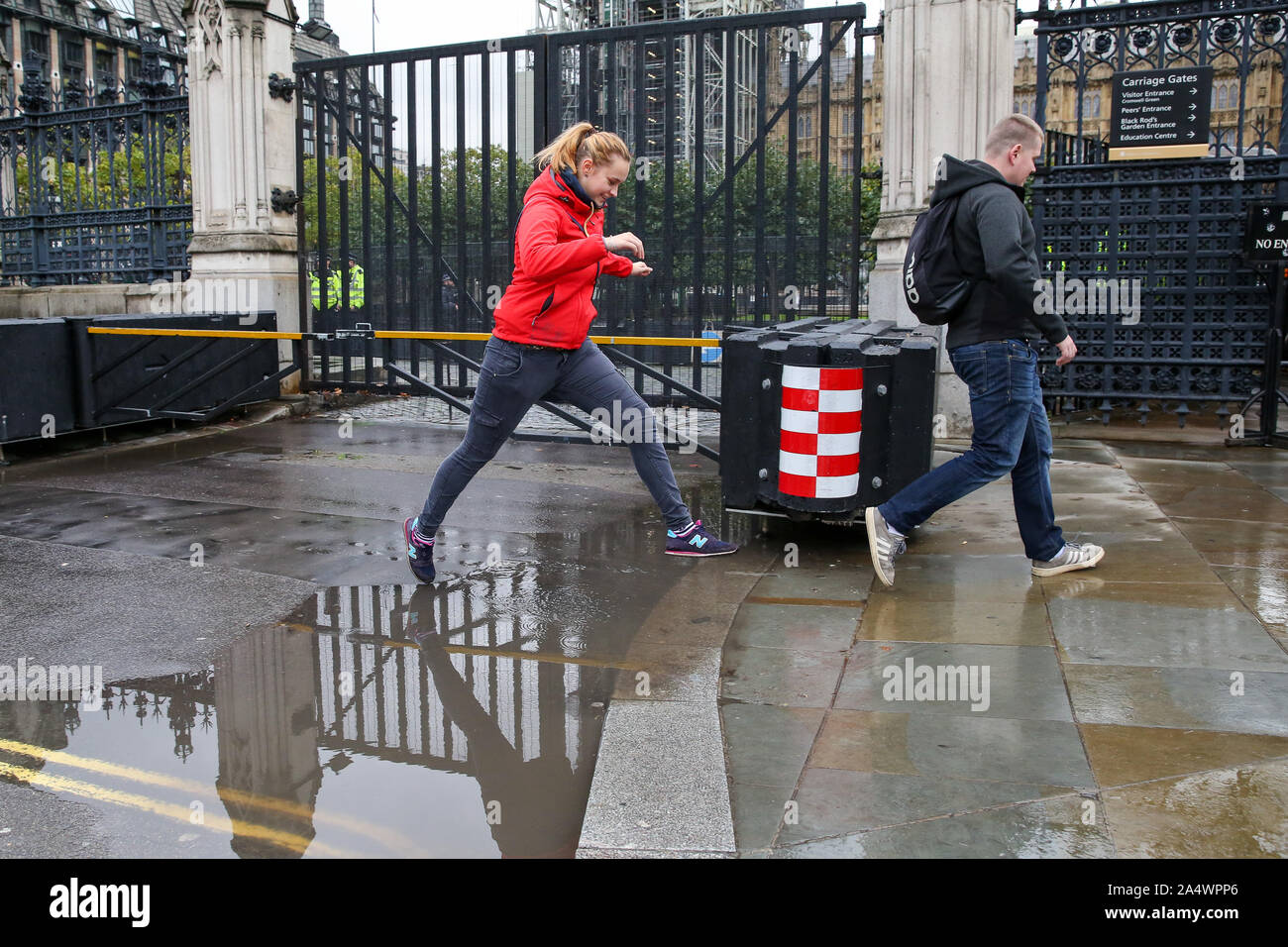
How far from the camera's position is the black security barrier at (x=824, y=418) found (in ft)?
19.2

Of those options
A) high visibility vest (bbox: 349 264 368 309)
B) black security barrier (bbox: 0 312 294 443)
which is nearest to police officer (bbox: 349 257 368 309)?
high visibility vest (bbox: 349 264 368 309)

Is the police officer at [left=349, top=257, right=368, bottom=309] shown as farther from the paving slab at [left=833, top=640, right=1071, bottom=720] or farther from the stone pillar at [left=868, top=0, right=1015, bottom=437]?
the paving slab at [left=833, top=640, right=1071, bottom=720]

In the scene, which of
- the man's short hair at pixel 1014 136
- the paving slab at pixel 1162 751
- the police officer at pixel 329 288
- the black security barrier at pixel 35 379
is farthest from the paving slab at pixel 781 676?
the police officer at pixel 329 288

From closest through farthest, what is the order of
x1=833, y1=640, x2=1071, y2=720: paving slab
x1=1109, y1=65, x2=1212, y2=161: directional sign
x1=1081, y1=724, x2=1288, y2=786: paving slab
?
x1=1081, y1=724, x2=1288, y2=786: paving slab < x1=833, y1=640, x2=1071, y2=720: paving slab < x1=1109, y1=65, x2=1212, y2=161: directional sign

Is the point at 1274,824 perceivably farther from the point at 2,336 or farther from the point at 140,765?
the point at 2,336

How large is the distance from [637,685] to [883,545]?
5.58ft

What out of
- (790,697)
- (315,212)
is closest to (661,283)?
(315,212)

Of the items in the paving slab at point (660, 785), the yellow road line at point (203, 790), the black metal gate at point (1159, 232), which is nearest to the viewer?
the paving slab at point (660, 785)

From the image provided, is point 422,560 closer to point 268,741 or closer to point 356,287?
point 268,741

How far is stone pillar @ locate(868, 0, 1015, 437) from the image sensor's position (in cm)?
916

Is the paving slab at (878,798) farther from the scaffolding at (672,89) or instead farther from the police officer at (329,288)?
the police officer at (329,288)

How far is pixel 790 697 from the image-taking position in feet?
13.6

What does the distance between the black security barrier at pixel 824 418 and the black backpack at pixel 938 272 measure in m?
0.53

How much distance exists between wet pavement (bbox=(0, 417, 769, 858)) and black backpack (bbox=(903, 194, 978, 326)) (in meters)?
1.67
